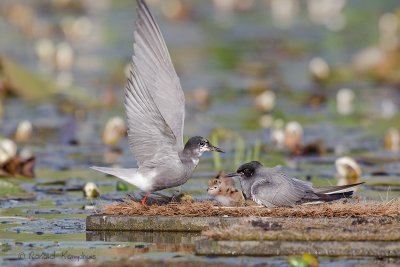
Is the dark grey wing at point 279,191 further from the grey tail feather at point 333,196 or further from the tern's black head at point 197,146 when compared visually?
the tern's black head at point 197,146

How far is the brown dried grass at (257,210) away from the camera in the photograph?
8.71 m

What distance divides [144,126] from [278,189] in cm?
127

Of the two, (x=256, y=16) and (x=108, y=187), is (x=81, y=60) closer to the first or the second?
(x=256, y=16)

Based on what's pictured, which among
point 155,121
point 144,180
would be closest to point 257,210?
point 144,180

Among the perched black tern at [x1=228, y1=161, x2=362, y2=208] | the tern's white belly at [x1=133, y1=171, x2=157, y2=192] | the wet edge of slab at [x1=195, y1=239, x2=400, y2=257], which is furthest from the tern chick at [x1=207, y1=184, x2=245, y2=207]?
the wet edge of slab at [x1=195, y1=239, x2=400, y2=257]

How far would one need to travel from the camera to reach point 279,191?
909 cm

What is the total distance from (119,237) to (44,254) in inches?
31.6

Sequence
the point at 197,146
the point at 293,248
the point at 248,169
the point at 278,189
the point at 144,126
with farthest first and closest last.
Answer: the point at 248,169 < the point at 144,126 < the point at 197,146 < the point at 278,189 < the point at 293,248

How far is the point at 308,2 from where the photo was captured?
125ft

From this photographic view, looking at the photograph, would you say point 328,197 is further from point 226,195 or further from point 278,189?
point 226,195

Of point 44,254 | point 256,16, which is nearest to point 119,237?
point 44,254

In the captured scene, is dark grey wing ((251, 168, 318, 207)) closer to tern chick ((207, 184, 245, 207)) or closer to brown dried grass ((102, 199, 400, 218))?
brown dried grass ((102, 199, 400, 218))

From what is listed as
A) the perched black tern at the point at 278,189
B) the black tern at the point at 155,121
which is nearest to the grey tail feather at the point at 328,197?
the perched black tern at the point at 278,189

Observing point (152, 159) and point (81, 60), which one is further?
point (81, 60)
